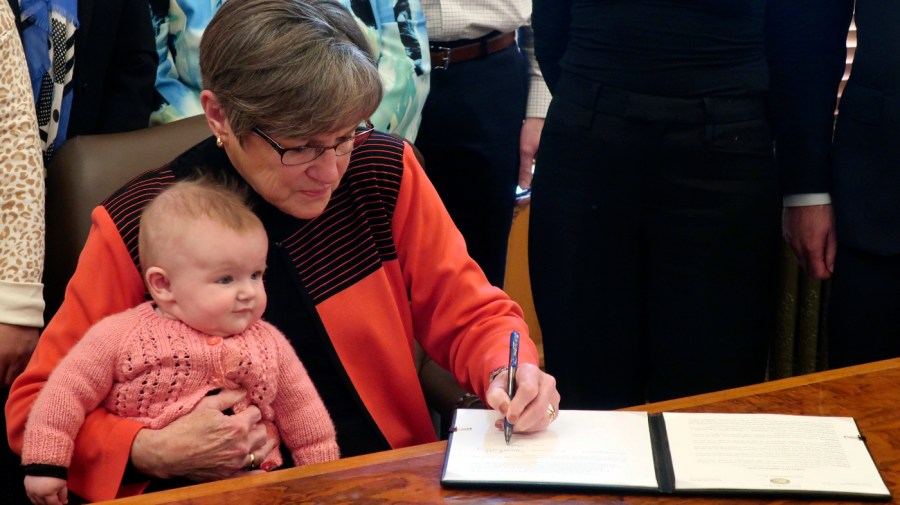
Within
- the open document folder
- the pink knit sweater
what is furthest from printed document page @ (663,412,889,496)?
the pink knit sweater

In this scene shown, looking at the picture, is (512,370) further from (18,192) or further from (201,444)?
(18,192)

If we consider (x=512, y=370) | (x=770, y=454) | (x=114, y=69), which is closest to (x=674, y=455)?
(x=770, y=454)

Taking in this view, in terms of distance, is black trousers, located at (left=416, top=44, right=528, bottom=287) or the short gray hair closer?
the short gray hair

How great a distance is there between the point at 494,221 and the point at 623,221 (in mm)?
748

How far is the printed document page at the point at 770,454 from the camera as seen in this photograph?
4.12ft

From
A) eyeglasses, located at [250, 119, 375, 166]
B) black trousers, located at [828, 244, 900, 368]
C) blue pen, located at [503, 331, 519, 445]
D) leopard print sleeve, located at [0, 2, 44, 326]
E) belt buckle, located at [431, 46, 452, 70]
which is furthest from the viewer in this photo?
belt buckle, located at [431, 46, 452, 70]

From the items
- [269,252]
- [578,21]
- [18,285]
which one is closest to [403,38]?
[578,21]

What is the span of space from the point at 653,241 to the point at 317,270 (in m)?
0.79

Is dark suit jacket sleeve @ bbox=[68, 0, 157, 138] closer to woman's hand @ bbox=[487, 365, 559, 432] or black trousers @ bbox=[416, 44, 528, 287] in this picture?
black trousers @ bbox=[416, 44, 528, 287]

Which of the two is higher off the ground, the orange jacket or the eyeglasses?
the eyeglasses

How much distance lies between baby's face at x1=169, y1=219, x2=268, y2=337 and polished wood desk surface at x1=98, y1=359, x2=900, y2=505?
0.26 m

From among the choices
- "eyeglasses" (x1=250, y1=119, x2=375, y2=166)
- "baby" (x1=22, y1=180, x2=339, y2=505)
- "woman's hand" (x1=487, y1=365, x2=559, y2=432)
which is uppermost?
"eyeglasses" (x1=250, y1=119, x2=375, y2=166)

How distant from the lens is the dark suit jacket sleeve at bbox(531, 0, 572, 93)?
2.34 m

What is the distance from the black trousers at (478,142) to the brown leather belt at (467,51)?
0.02 metres
